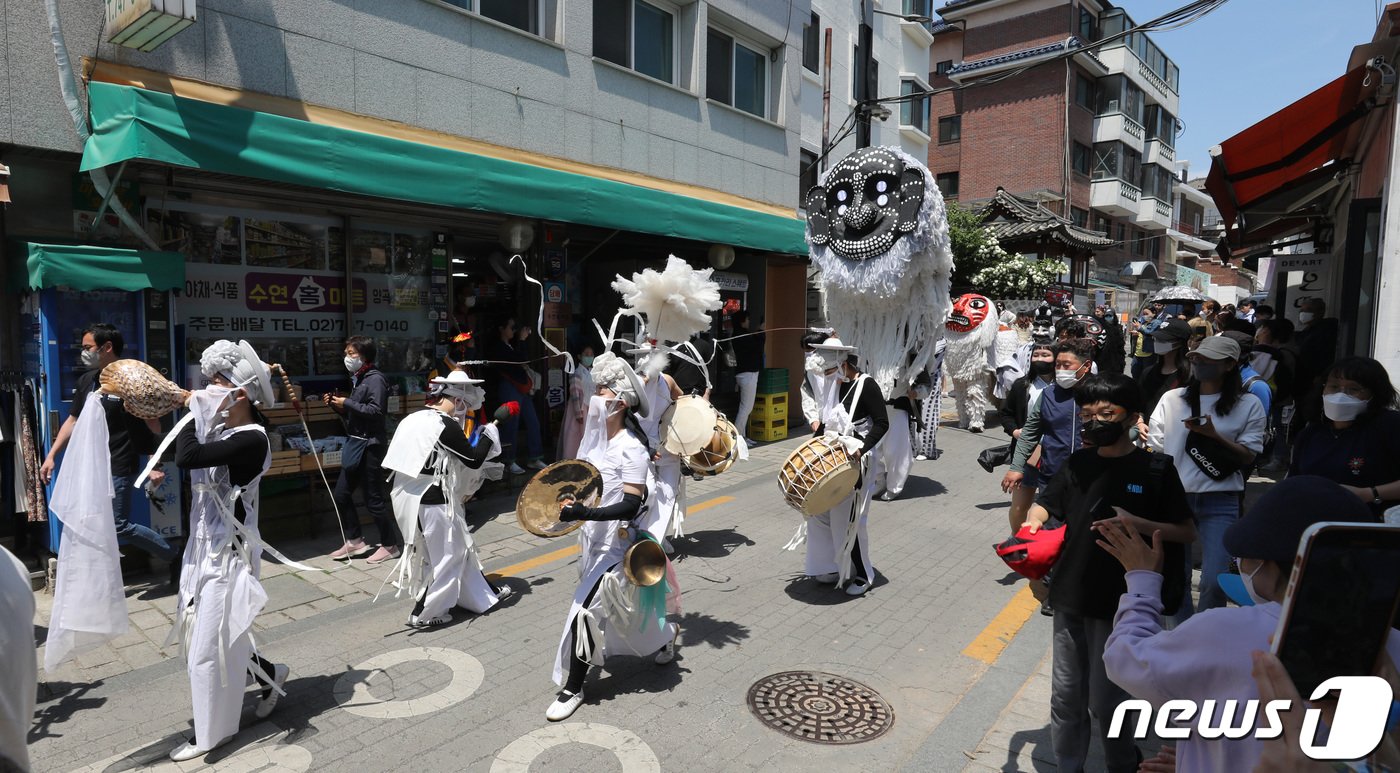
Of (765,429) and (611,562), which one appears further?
(765,429)

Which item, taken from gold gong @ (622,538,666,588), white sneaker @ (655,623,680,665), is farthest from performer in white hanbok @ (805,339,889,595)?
gold gong @ (622,538,666,588)

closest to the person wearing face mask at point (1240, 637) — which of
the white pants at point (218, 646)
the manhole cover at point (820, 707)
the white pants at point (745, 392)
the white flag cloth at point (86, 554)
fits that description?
the manhole cover at point (820, 707)

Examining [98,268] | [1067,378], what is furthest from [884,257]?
[98,268]

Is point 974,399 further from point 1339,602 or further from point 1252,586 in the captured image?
point 1339,602

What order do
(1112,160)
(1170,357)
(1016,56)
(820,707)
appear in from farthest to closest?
(1112,160) < (1016,56) < (1170,357) < (820,707)

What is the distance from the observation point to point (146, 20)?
5.35 m

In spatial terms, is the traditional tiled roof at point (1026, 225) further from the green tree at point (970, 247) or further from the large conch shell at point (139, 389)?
the large conch shell at point (139, 389)

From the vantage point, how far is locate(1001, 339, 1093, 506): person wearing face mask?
204 inches

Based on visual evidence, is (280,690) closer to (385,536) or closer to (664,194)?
(385,536)

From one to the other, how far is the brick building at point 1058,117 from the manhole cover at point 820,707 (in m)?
30.6

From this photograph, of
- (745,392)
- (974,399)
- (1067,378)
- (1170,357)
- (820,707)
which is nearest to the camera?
(820,707)

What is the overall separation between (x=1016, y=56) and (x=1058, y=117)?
10.8ft

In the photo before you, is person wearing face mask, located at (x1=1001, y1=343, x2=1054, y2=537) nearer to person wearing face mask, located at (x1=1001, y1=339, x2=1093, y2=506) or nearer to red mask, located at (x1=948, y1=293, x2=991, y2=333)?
person wearing face mask, located at (x1=1001, y1=339, x2=1093, y2=506)

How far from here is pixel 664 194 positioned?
31.8ft
